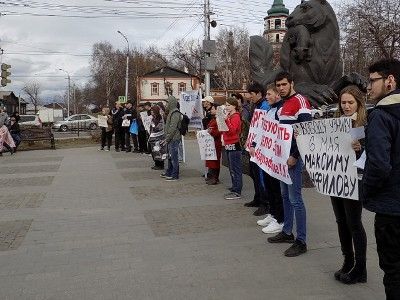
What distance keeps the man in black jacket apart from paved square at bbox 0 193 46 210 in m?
6.70

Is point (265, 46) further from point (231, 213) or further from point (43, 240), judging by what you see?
point (43, 240)

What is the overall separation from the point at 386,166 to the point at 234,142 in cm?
527

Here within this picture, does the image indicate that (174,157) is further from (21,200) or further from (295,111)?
(295,111)

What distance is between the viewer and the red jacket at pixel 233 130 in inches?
334

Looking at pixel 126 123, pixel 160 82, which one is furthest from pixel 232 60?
pixel 126 123

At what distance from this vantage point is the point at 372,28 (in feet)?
121

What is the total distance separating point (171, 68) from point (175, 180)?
81570 millimetres

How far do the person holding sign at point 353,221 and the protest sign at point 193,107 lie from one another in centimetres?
755

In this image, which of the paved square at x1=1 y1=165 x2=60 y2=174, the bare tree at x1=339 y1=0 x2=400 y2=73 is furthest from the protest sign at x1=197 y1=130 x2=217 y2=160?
the bare tree at x1=339 y1=0 x2=400 y2=73

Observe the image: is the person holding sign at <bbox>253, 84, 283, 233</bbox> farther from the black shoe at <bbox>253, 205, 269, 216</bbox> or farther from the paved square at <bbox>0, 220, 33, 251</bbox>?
the paved square at <bbox>0, 220, 33, 251</bbox>

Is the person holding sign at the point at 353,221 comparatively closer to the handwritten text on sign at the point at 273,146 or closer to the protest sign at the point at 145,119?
the handwritten text on sign at the point at 273,146

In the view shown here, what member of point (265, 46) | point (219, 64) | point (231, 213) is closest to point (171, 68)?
point (219, 64)

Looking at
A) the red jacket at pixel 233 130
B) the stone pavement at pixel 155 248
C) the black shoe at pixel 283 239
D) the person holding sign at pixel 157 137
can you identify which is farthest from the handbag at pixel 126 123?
the black shoe at pixel 283 239

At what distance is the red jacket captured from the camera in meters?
8.48
